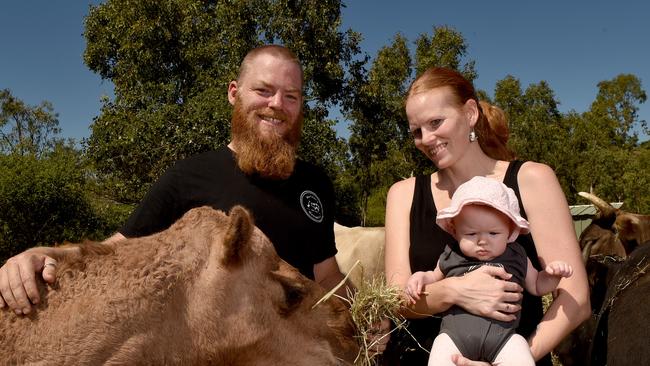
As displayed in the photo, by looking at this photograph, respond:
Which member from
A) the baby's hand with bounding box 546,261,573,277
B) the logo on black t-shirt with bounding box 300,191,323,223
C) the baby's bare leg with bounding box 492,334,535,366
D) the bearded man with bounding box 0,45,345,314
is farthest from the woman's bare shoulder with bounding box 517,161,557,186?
the logo on black t-shirt with bounding box 300,191,323,223

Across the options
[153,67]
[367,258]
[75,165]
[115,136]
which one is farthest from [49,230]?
[367,258]

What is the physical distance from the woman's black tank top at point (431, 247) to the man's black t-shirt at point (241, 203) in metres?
0.81

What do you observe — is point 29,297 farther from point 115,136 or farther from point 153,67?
point 153,67

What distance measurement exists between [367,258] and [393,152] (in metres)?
16.8

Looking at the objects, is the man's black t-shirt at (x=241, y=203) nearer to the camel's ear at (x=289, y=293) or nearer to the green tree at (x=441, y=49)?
the camel's ear at (x=289, y=293)

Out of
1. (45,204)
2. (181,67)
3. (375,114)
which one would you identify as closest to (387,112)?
(375,114)

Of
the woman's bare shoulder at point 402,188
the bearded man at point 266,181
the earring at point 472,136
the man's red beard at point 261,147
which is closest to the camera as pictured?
the earring at point 472,136

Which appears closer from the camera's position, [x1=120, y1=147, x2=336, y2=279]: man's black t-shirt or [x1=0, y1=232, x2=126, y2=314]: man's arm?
[x1=0, y1=232, x2=126, y2=314]: man's arm

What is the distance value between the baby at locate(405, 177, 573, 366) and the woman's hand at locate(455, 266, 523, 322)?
0.19ft

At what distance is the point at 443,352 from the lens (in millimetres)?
2865

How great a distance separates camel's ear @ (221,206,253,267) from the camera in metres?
2.72

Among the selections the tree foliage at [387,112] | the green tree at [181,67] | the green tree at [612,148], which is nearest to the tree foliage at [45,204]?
the green tree at [181,67]

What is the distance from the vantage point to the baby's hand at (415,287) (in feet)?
10.1

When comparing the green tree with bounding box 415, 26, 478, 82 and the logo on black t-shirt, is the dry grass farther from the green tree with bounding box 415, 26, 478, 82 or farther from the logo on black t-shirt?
the green tree with bounding box 415, 26, 478, 82
